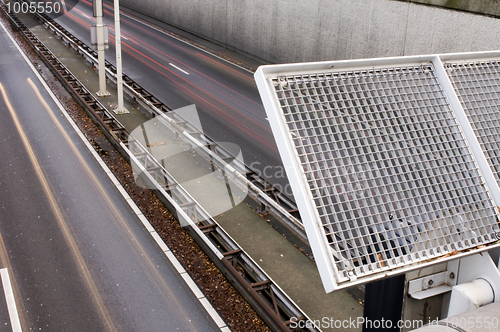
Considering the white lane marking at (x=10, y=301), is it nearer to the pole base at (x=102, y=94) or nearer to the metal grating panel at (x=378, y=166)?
the metal grating panel at (x=378, y=166)

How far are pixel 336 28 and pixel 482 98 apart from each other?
54.5 ft

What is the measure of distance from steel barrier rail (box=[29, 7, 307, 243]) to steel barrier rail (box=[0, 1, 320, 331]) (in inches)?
54.5

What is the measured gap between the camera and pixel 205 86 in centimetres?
1975

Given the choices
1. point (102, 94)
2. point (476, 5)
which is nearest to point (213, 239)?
point (476, 5)

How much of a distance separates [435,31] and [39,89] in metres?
15.1

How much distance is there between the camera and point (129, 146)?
1377 centimetres

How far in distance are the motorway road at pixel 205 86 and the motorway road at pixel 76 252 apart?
428 cm

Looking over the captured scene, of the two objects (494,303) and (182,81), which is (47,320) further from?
(182,81)

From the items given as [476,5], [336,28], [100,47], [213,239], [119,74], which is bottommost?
[213,239]

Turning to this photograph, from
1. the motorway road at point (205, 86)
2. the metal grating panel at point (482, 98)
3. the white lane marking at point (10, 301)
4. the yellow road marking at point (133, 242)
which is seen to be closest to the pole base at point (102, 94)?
the motorway road at point (205, 86)

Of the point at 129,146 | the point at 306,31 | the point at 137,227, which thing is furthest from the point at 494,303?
the point at 306,31

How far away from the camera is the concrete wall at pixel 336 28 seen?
14.4m

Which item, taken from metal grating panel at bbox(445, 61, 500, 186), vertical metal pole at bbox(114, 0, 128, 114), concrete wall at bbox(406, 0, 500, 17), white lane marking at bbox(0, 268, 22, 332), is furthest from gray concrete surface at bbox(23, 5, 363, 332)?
concrete wall at bbox(406, 0, 500, 17)

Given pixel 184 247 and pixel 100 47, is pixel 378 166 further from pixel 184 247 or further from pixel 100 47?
pixel 100 47
